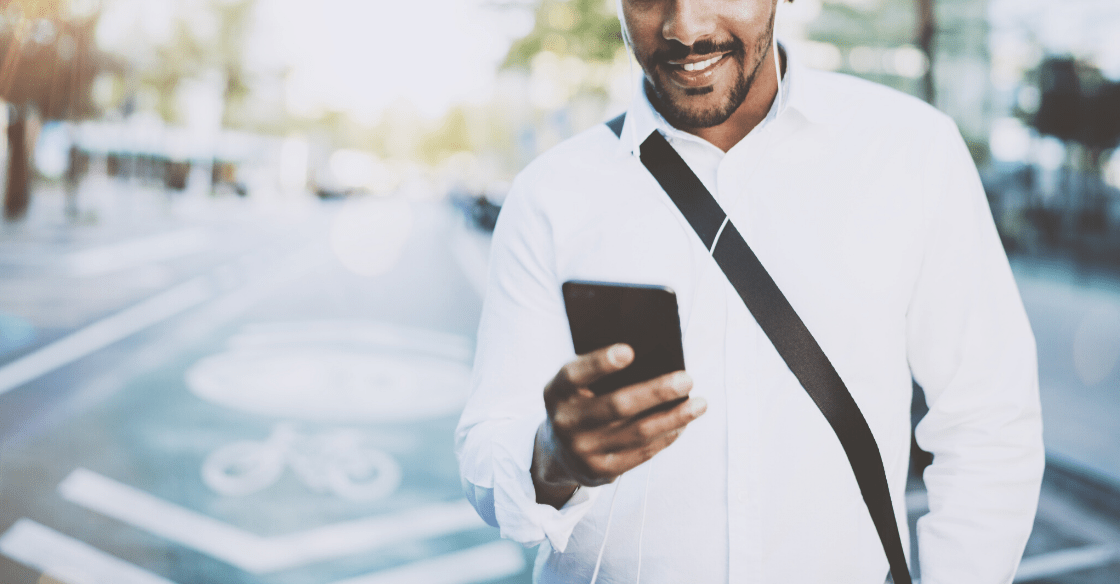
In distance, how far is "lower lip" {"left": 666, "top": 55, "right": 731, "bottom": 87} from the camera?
60.9 inches

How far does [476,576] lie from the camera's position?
3.84 m

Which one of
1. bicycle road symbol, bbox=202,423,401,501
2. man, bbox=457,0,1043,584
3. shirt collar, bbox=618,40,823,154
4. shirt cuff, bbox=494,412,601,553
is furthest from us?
bicycle road symbol, bbox=202,423,401,501

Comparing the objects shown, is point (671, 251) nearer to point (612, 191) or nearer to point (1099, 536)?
point (612, 191)

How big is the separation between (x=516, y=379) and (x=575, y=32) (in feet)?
57.7

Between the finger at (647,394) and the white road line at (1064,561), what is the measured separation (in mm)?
3577

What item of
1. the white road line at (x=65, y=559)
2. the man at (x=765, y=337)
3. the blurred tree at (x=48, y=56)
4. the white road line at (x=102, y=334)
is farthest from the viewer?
the blurred tree at (x=48, y=56)

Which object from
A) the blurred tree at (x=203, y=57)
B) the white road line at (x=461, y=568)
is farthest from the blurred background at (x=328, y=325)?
the blurred tree at (x=203, y=57)

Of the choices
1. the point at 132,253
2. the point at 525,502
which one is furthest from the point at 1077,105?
the point at 132,253

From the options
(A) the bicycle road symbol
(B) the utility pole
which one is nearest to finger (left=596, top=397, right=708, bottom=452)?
(A) the bicycle road symbol

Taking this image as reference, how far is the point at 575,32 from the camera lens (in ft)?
59.5

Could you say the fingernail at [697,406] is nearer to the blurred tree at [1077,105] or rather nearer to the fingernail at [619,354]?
the fingernail at [619,354]

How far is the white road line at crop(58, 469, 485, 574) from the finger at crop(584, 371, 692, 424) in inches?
130

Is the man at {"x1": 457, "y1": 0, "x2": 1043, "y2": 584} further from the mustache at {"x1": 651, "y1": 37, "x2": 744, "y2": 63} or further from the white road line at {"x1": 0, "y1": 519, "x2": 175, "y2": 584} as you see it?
the white road line at {"x1": 0, "y1": 519, "x2": 175, "y2": 584}

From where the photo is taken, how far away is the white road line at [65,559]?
12.0 feet
